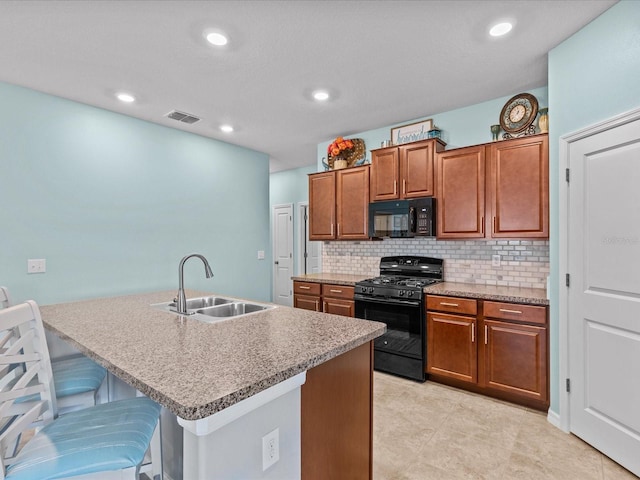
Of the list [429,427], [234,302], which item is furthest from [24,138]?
[429,427]

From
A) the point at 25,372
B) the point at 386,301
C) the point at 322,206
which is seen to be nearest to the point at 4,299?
the point at 25,372

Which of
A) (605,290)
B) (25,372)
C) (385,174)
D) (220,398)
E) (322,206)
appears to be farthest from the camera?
(322,206)

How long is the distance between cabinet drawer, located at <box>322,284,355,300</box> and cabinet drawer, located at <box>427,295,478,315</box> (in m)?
0.88

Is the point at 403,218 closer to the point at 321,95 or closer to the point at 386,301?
the point at 386,301

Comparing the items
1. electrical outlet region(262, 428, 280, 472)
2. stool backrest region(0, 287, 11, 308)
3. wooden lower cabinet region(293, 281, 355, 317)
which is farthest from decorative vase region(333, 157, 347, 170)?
electrical outlet region(262, 428, 280, 472)

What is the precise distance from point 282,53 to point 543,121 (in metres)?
2.22

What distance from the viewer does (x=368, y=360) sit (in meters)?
1.67

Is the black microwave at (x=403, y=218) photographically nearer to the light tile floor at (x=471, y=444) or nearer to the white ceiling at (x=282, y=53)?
the white ceiling at (x=282, y=53)

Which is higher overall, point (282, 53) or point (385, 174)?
point (282, 53)

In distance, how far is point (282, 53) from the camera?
7.62 feet

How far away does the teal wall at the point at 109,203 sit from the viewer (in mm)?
2752

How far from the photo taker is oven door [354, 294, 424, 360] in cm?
305

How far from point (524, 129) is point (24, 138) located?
14.1 ft

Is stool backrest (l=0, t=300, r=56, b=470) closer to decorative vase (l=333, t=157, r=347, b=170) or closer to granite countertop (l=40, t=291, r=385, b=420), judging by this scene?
granite countertop (l=40, t=291, r=385, b=420)
